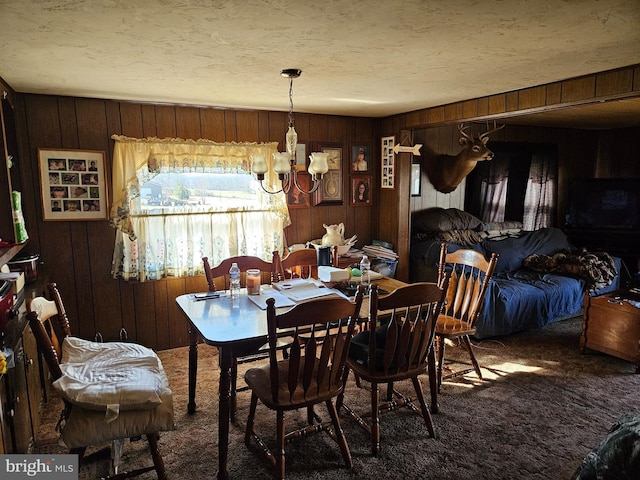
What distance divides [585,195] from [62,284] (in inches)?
236

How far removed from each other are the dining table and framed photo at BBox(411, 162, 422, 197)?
220cm

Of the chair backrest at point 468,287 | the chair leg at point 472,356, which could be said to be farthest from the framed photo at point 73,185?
the chair leg at point 472,356

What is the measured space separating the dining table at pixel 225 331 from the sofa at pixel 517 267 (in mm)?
1559

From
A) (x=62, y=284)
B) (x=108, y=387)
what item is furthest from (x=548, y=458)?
(x=62, y=284)

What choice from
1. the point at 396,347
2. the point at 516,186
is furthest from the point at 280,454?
the point at 516,186

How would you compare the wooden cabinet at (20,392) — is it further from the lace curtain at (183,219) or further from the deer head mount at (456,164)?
the deer head mount at (456,164)

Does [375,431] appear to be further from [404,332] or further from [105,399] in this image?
[105,399]

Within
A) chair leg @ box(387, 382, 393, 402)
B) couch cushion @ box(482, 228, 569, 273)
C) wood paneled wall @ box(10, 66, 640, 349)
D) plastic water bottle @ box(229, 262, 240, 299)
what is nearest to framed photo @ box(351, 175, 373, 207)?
wood paneled wall @ box(10, 66, 640, 349)

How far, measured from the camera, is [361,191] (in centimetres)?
459

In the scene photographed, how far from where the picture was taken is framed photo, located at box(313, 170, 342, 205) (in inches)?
171

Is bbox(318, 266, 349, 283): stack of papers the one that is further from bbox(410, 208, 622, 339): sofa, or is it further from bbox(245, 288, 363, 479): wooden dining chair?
bbox(410, 208, 622, 339): sofa

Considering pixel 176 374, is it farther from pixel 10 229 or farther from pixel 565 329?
pixel 565 329

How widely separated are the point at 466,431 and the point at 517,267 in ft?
9.15

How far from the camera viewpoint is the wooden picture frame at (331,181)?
435cm
